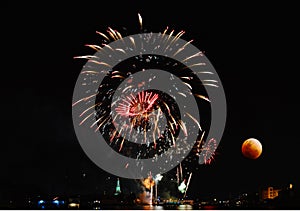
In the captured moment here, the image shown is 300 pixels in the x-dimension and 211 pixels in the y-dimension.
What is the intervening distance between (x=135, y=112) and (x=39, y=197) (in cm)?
13208

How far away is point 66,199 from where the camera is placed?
507 ft

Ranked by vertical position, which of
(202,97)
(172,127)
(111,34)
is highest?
(111,34)

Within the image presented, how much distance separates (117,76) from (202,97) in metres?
10.6

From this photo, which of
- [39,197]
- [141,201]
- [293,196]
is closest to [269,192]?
[293,196]

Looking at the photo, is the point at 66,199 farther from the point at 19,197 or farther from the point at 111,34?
the point at 111,34

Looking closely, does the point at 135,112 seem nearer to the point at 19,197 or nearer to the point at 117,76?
the point at 117,76

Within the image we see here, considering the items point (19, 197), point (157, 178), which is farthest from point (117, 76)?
point (19, 197)

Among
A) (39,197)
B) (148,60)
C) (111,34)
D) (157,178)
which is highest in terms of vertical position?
(111,34)

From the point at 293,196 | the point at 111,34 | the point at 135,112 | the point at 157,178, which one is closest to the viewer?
the point at 111,34

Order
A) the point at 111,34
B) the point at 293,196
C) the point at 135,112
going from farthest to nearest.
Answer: the point at 293,196, the point at 135,112, the point at 111,34

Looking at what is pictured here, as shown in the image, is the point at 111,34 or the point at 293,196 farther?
the point at 293,196

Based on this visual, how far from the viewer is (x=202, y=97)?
156 feet

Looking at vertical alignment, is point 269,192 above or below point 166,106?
below

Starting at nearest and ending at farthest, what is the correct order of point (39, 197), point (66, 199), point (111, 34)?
point (111, 34), point (66, 199), point (39, 197)
